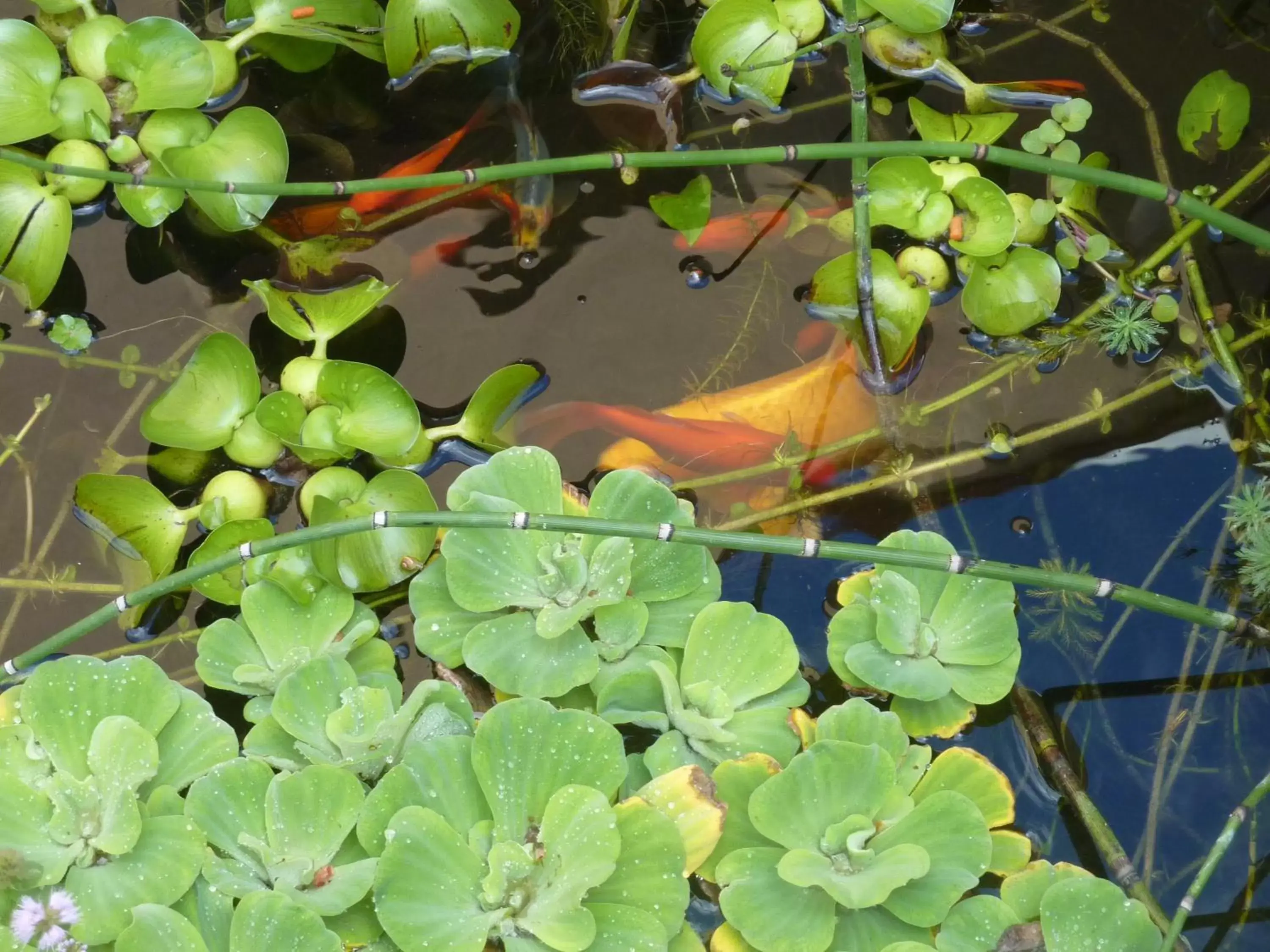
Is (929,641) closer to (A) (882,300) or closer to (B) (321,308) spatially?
(A) (882,300)

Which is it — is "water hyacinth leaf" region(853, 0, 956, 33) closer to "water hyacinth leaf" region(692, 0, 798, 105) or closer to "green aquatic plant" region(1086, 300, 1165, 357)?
"water hyacinth leaf" region(692, 0, 798, 105)

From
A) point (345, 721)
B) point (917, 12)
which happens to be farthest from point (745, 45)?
point (345, 721)

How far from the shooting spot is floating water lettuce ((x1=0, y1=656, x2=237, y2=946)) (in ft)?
4.66

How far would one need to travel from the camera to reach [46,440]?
5.86 feet

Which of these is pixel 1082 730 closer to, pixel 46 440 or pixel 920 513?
pixel 920 513

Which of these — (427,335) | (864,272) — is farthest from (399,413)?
(864,272)

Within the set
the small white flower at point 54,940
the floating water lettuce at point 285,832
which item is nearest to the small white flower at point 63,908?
the small white flower at point 54,940

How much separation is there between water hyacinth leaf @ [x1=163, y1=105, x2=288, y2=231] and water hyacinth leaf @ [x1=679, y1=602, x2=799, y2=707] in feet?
3.19

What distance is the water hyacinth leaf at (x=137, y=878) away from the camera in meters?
1.42

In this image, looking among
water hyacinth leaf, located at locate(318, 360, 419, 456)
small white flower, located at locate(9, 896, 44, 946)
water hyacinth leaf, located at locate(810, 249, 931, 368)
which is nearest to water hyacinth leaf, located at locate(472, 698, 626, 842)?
water hyacinth leaf, located at locate(318, 360, 419, 456)

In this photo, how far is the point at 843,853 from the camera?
1.44 m

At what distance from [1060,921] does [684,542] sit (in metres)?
0.69

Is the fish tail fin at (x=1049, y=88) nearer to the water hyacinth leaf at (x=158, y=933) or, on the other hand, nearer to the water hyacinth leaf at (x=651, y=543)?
the water hyacinth leaf at (x=651, y=543)

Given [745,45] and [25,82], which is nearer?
[25,82]
